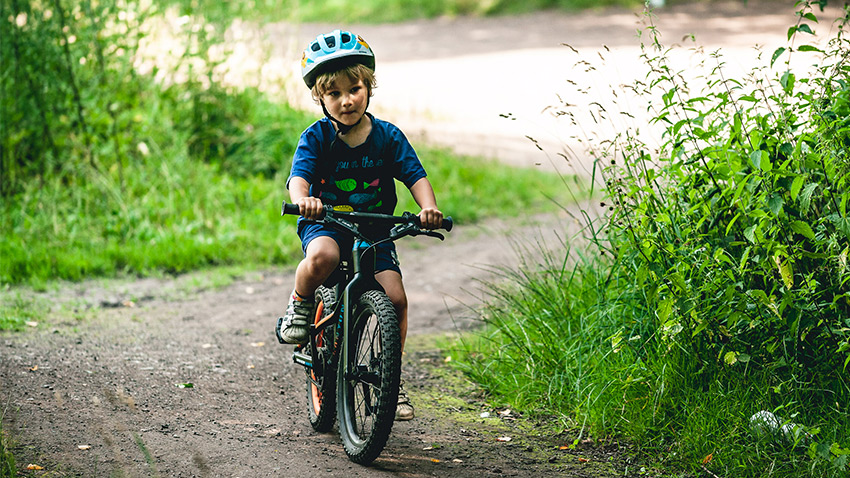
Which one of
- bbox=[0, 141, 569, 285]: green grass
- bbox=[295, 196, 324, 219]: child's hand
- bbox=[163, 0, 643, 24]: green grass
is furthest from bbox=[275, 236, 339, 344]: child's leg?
bbox=[163, 0, 643, 24]: green grass

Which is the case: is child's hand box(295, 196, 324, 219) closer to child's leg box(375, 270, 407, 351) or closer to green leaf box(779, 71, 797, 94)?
child's leg box(375, 270, 407, 351)

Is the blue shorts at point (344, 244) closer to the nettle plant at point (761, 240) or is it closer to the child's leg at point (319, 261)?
the child's leg at point (319, 261)

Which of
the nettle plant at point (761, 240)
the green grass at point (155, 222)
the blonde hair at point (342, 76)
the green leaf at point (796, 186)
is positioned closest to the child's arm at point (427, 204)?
the blonde hair at point (342, 76)

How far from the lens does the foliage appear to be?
3.35m

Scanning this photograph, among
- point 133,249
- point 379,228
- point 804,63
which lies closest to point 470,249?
point 133,249

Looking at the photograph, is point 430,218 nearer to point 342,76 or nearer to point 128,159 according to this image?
point 342,76

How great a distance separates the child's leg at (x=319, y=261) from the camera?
371 cm

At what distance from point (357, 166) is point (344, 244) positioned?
1.14 ft

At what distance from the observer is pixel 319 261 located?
3.72m

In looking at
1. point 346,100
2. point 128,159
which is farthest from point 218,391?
point 128,159

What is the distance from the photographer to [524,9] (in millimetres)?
20000

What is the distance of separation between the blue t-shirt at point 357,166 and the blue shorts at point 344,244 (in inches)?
4.9

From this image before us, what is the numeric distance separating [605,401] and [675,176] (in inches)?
42.4

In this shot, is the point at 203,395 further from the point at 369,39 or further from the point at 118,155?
the point at 369,39
